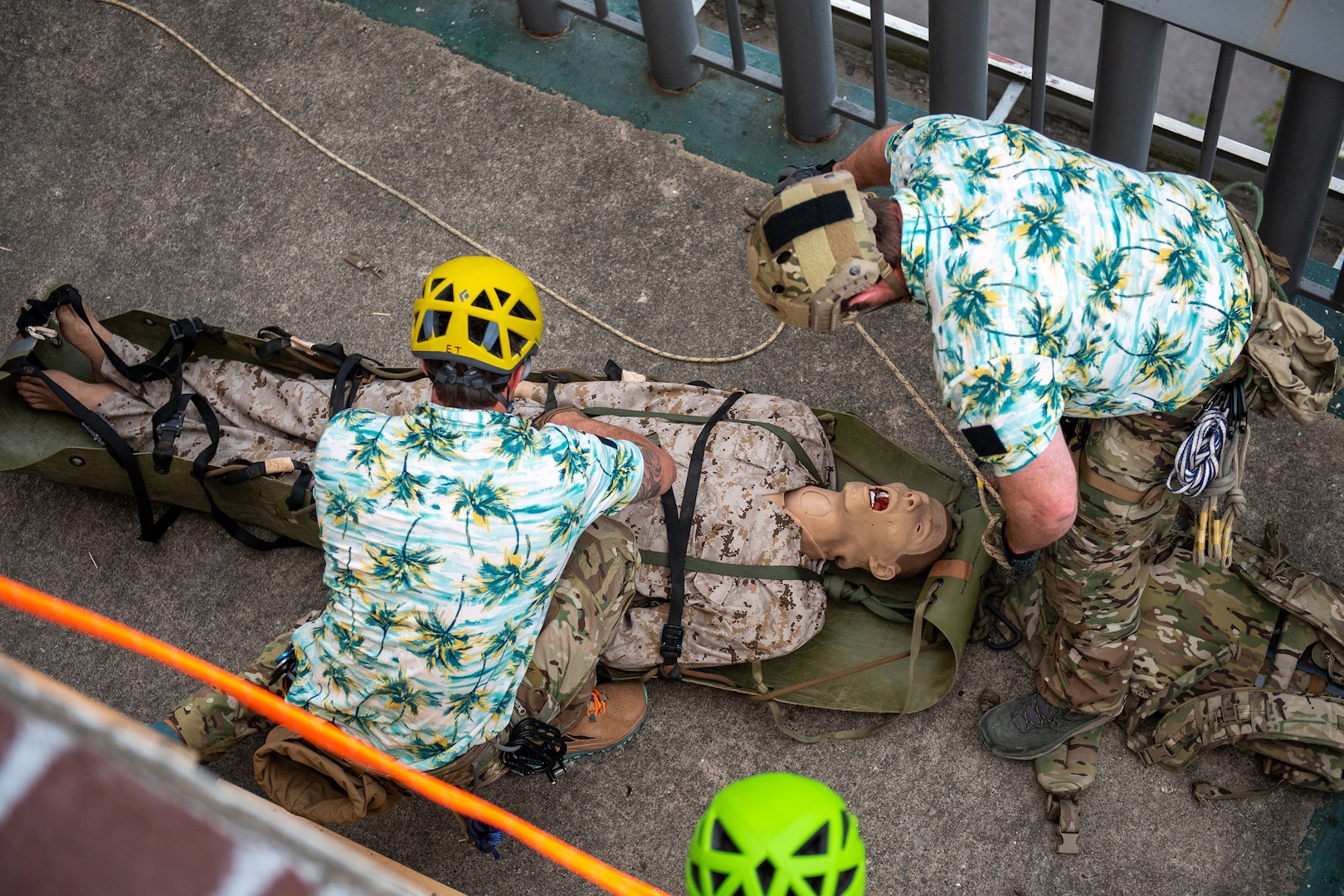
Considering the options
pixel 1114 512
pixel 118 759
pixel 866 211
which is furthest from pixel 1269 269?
pixel 118 759

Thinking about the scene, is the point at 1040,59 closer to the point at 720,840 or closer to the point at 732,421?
the point at 732,421

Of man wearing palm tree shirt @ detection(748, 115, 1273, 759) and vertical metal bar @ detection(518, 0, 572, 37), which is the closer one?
man wearing palm tree shirt @ detection(748, 115, 1273, 759)

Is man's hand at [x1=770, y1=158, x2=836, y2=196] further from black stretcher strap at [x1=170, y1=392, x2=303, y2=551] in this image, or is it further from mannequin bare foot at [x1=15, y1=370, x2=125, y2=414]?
mannequin bare foot at [x1=15, y1=370, x2=125, y2=414]

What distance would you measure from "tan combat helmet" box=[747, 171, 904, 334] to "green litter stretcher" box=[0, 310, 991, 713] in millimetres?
1399

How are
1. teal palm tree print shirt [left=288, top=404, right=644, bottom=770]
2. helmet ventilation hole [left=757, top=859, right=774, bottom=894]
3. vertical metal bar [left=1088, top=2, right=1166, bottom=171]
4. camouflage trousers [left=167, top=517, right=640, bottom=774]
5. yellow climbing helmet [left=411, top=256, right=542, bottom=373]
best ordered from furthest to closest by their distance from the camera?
vertical metal bar [left=1088, top=2, right=1166, bottom=171], camouflage trousers [left=167, top=517, right=640, bottom=774], yellow climbing helmet [left=411, top=256, right=542, bottom=373], teal palm tree print shirt [left=288, top=404, right=644, bottom=770], helmet ventilation hole [left=757, top=859, right=774, bottom=894]

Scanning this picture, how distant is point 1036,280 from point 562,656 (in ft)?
5.98

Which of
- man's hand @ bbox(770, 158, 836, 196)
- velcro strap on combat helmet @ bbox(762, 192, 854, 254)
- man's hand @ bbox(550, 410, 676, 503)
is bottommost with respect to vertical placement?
man's hand @ bbox(550, 410, 676, 503)

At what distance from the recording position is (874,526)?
136 inches

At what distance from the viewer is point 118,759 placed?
0.84 m

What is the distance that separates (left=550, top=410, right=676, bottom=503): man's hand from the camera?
3153 millimetres

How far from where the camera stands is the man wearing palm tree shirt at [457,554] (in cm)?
264

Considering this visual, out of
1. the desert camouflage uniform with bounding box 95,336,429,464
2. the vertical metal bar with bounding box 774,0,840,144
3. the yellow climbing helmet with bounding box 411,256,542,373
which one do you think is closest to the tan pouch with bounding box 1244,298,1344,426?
the yellow climbing helmet with bounding box 411,256,542,373

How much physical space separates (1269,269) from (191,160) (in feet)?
15.1

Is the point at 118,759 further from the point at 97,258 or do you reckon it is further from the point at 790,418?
the point at 97,258
